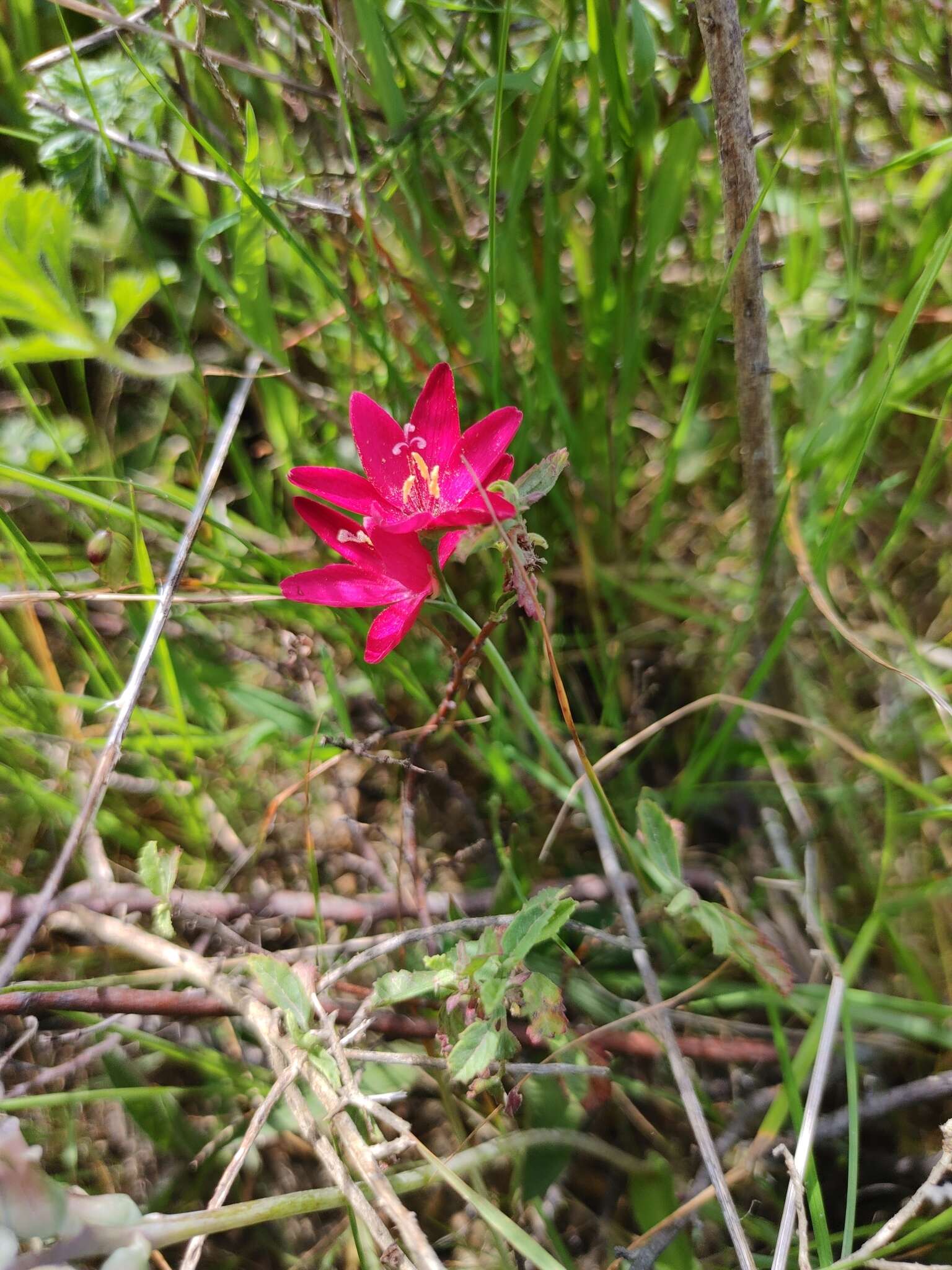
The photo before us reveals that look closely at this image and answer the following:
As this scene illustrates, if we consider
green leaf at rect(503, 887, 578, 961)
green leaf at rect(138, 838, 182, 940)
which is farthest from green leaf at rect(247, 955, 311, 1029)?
green leaf at rect(503, 887, 578, 961)

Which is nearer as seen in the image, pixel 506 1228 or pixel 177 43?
pixel 506 1228

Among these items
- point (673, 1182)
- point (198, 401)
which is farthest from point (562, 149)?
point (673, 1182)

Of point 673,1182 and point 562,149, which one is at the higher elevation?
point 562,149

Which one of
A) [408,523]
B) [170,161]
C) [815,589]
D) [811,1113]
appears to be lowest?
[811,1113]

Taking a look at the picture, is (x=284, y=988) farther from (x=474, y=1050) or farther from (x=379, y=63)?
(x=379, y=63)

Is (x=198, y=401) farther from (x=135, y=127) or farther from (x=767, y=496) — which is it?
(x=767, y=496)

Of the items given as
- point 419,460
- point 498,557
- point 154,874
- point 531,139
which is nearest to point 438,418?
point 419,460

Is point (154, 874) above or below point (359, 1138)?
above
